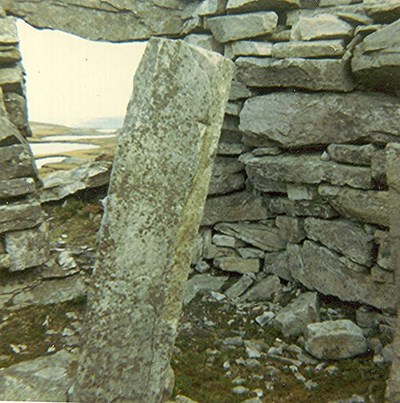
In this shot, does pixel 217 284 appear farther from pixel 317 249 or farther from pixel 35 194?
pixel 35 194

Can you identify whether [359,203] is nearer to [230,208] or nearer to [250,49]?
[230,208]

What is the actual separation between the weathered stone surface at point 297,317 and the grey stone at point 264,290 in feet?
1.59

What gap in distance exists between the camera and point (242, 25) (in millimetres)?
6148

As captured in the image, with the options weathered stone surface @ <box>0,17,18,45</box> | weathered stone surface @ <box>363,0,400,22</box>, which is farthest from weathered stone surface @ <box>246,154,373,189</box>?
weathered stone surface @ <box>0,17,18,45</box>

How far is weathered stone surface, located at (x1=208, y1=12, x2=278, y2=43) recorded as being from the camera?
600 cm

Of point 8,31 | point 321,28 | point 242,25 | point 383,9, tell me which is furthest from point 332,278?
point 8,31

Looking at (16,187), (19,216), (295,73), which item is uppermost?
(295,73)

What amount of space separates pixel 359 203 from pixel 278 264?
1.53 metres

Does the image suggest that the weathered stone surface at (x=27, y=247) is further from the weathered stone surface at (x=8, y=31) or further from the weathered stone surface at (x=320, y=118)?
the weathered stone surface at (x=320, y=118)

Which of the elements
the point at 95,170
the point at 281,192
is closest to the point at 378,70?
the point at 281,192

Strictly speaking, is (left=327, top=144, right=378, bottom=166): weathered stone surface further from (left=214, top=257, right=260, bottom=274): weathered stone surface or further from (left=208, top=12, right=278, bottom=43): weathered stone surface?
(left=214, top=257, right=260, bottom=274): weathered stone surface

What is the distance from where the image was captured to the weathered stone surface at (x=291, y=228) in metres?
6.13

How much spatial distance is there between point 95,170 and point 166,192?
4.94 metres

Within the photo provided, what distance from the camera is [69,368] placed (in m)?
3.98
